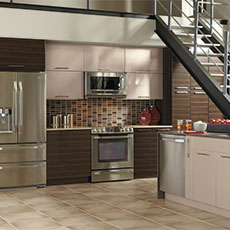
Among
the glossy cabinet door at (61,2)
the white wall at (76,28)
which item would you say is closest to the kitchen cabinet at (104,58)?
the white wall at (76,28)

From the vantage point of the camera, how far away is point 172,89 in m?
7.92

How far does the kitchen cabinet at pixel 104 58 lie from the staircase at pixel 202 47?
2.43ft

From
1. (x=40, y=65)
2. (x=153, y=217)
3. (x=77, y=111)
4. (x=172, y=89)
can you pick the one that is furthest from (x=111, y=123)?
(x=153, y=217)

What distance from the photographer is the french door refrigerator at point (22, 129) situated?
22.0 ft

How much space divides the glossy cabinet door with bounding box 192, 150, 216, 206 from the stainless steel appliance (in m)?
2.28

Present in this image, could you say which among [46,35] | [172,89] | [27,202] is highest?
[46,35]

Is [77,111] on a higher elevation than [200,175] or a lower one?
higher

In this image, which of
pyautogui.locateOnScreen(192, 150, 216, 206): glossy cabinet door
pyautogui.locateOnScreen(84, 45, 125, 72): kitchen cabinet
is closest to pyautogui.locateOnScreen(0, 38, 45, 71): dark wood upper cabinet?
pyautogui.locateOnScreen(84, 45, 125, 72): kitchen cabinet

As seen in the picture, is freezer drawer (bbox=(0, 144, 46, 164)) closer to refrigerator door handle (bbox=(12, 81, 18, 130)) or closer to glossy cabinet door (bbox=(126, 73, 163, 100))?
refrigerator door handle (bbox=(12, 81, 18, 130))

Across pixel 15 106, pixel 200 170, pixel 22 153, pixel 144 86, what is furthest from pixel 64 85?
pixel 200 170

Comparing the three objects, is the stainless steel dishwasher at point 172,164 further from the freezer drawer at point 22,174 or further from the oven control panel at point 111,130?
the freezer drawer at point 22,174

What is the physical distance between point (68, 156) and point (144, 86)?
1.79 m

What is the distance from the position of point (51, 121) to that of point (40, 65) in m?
1.10

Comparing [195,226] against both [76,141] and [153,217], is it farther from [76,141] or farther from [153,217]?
[76,141]
